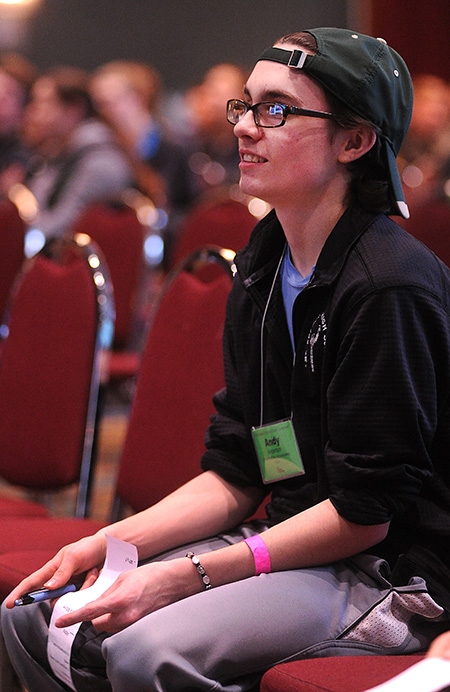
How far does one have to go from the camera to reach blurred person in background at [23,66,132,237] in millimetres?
4168

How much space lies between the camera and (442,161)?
16.4ft

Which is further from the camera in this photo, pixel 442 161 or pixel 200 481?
pixel 442 161

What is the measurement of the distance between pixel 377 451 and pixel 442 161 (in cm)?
401

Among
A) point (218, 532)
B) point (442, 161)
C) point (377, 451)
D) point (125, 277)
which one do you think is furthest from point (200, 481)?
point (442, 161)

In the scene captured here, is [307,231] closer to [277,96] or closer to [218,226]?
[277,96]

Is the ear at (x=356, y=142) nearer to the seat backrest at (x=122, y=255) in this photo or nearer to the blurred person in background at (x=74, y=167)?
the seat backrest at (x=122, y=255)

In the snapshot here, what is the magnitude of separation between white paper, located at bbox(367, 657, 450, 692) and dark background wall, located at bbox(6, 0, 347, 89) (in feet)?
25.6

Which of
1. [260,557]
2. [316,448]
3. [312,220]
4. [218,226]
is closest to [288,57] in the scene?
[312,220]

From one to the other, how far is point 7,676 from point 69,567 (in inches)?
10.8

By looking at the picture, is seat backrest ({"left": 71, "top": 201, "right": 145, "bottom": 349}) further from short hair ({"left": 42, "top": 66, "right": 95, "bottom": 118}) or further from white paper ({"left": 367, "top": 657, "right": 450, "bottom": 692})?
white paper ({"left": 367, "top": 657, "right": 450, "bottom": 692})

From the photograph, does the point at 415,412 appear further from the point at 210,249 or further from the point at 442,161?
the point at 442,161

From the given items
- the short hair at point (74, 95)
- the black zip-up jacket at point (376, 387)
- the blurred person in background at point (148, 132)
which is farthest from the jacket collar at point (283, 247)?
the blurred person in background at point (148, 132)

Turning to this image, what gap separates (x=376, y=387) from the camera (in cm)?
123

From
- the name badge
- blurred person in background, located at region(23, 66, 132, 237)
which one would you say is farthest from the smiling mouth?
blurred person in background, located at region(23, 66, 132, 237)
